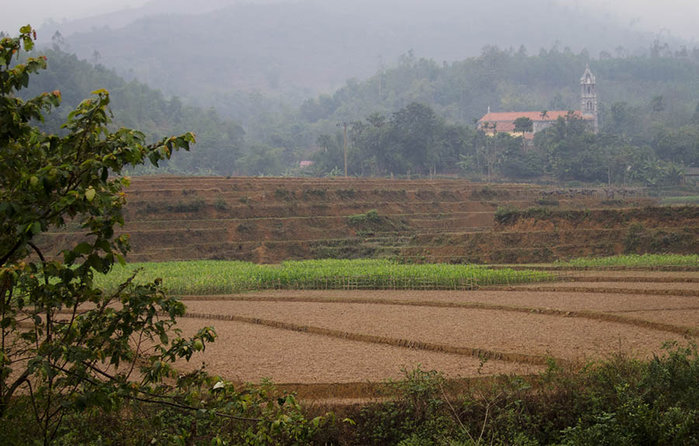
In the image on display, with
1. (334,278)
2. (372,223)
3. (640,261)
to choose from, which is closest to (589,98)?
(372,223)

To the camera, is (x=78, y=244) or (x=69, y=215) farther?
(x=69, y=215)

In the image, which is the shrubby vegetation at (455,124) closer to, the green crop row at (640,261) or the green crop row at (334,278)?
the green crop row at (334,278)

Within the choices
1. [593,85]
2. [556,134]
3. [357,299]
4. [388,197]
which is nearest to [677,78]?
[593,85]

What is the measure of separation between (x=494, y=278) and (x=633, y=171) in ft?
166

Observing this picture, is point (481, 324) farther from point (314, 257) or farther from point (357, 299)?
point (314, 257)

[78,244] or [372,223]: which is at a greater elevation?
[78,244]

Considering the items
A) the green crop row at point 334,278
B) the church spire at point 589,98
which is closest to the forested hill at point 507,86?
the church spire at point 589,98

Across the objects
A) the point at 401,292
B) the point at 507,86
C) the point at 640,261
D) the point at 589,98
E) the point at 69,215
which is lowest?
the point at 640,261

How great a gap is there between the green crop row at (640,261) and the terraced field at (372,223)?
1.95 meters

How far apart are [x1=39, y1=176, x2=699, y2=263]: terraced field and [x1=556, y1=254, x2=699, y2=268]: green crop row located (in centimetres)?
195

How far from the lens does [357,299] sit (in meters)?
20.5

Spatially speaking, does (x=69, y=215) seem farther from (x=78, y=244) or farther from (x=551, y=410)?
(x=551, y=410)

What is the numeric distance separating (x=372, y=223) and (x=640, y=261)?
58.3ft

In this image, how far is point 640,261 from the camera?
25.9 metres
